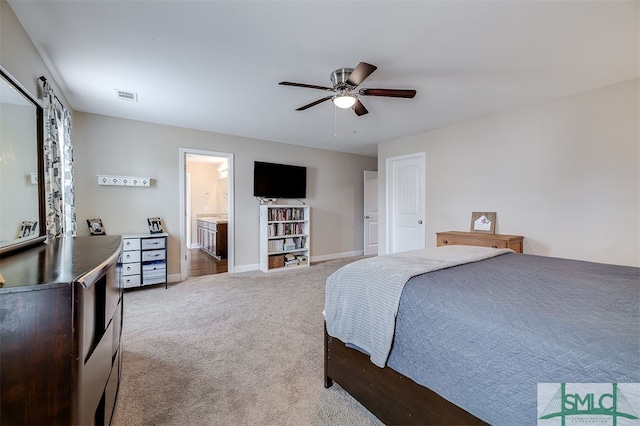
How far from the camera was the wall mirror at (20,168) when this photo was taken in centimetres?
141

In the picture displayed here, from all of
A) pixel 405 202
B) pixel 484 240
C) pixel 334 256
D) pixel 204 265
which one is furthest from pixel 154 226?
pixel 484 240

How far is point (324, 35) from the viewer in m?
1.96

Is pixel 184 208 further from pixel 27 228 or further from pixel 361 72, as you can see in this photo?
pixel 361 72

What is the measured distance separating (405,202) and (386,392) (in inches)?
150

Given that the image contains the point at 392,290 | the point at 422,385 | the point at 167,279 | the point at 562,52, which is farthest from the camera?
the point at 167,279

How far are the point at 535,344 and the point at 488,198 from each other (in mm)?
3317

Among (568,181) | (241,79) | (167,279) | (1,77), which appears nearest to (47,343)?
(1,77)

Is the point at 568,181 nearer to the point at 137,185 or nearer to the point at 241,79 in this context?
the point at 241,79

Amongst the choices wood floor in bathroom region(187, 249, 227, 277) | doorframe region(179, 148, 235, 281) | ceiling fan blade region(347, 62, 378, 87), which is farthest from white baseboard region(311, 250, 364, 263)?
ceiling fan blade region(347, 62, 378, 87)

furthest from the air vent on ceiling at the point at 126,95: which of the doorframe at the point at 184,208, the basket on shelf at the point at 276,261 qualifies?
the basket on shelf at the point at 276,261

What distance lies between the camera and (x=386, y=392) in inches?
54.7

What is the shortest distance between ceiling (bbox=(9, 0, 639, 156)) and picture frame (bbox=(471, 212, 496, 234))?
55.2 inches

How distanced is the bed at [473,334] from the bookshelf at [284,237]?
3.24 m

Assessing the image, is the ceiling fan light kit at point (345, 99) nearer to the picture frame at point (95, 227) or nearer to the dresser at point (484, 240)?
the dresser at point (484, 240)
